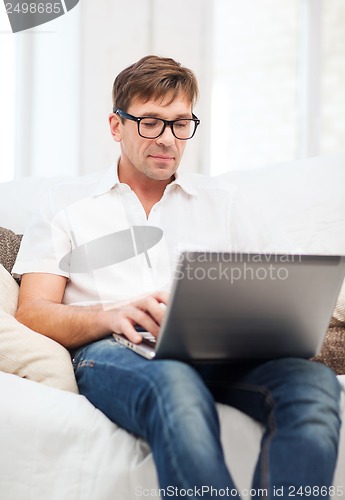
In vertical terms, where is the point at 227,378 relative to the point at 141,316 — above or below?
below

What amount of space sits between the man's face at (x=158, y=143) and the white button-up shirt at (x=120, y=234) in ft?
0.17

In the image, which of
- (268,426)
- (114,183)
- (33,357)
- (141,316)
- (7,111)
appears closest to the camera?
(268,426)

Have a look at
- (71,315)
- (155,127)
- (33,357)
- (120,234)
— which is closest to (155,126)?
(155,127)

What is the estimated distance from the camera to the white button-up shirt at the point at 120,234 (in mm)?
1531

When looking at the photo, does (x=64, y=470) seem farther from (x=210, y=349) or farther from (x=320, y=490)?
(x=320, y=490)

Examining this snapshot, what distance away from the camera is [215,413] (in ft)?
3.59

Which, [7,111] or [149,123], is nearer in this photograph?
[149,123]

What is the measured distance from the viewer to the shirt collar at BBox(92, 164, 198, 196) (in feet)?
5.38

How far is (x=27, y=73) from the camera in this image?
276 centimetres

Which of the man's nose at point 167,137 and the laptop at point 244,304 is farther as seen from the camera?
the man's nose at point 167,137

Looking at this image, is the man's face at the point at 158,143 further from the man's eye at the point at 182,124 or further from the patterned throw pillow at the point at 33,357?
the patterned throw pillow at the point at 33,357

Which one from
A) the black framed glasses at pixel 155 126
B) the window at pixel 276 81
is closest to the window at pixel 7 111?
the window at pixel 276 81

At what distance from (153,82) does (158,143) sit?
14cm

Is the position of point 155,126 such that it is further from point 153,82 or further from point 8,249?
point 8,249
